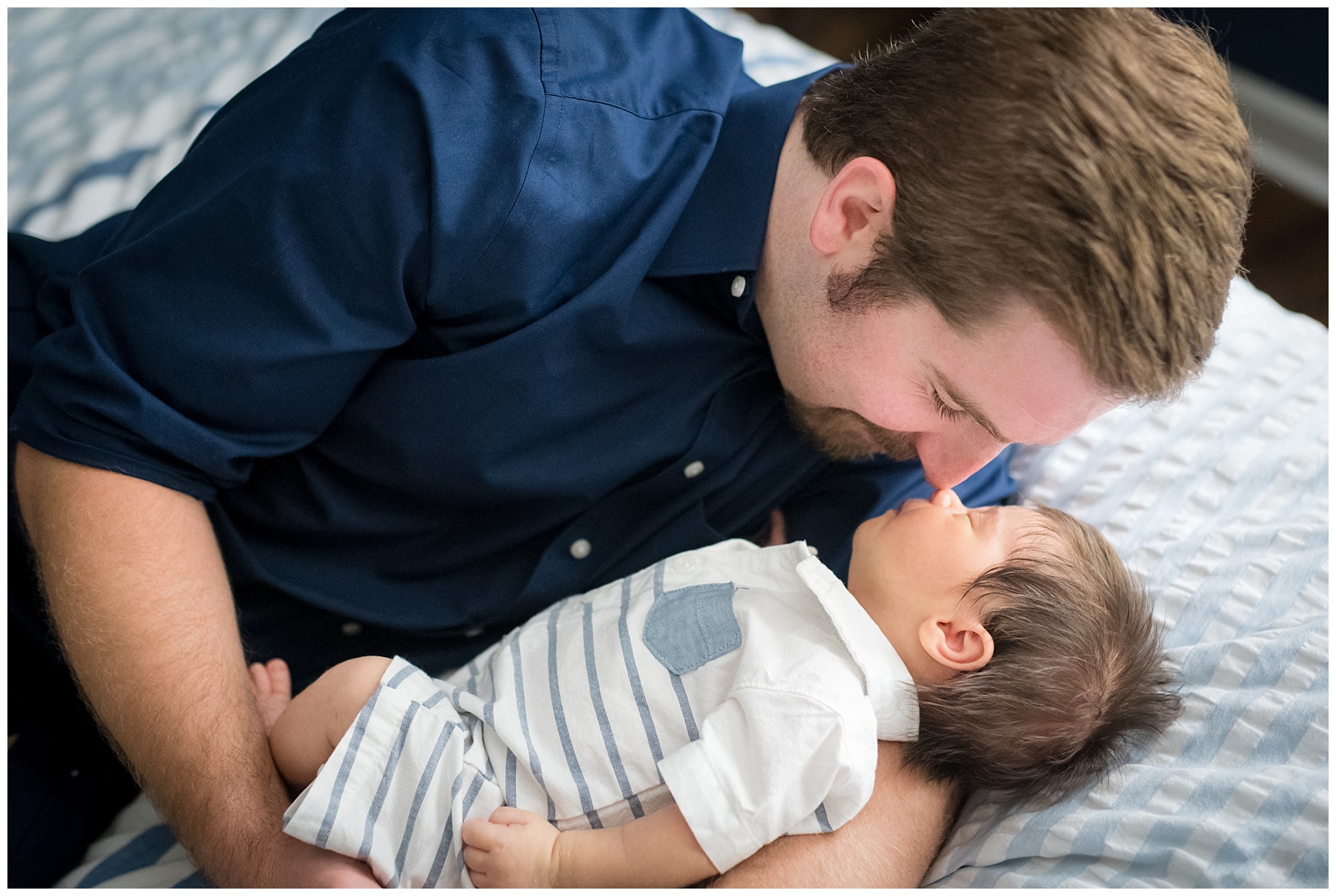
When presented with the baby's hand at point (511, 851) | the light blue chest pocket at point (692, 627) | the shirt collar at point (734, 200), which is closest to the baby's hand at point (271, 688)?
the baby's hand at point (511, 851)

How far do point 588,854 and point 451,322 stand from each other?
0.55 meters

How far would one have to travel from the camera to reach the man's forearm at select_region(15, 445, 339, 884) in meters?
0.96

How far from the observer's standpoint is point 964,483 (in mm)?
1261

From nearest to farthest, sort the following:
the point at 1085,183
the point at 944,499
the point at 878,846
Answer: the point at 1085,183 → the point at 878,846 → the point at 944,499

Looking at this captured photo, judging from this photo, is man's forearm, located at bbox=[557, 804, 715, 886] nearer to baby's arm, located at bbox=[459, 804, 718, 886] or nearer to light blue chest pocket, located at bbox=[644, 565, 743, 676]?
baby's arm, located at bbox=[459, 804, 718, 886]

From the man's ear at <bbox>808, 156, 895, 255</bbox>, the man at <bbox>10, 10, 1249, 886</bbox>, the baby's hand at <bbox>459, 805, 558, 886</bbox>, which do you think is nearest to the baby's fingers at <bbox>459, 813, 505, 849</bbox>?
the baby's hand at <bbox>459, 805, 558, 886</bbox>

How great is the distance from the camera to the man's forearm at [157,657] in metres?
0.96

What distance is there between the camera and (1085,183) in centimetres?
84

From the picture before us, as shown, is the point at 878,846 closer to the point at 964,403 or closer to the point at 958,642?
the point at 958,642

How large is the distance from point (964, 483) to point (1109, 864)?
496mm

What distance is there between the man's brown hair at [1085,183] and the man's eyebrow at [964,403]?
2.6 inches

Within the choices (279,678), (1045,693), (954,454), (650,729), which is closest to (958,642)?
(1045,693)

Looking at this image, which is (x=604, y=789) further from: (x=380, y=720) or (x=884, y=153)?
(x=884, y=153)

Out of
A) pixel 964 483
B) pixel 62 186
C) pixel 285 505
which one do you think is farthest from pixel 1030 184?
pixel 62 186
